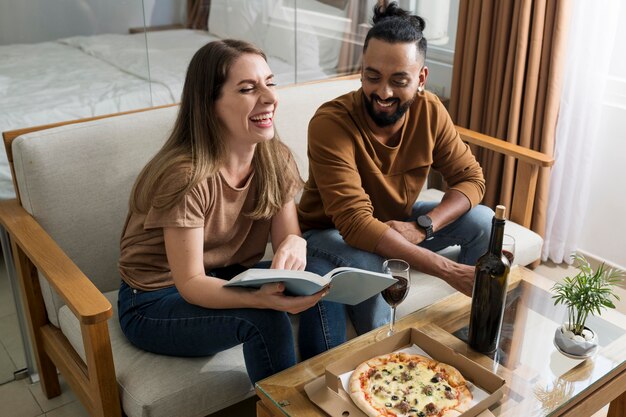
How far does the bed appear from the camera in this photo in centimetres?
287

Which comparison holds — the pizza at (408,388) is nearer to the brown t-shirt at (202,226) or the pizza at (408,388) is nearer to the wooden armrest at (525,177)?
the brown t-shirt at (202,226)

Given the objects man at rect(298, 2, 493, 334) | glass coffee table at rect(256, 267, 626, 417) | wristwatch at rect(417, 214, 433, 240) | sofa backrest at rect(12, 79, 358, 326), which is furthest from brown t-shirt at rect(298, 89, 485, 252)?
sofa backrest at rect(12, 79, 358, 326)

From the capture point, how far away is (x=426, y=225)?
2.30m

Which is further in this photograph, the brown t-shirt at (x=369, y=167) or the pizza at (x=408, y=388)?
the brown t-shirt at (x=369, y=167)

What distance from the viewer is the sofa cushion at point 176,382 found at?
1.77 metres

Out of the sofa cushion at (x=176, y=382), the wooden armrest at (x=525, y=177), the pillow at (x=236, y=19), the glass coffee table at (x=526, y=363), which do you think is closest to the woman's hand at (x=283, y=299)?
the glass coffee table at (x=526, y=363)

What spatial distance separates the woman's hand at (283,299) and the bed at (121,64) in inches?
61.6

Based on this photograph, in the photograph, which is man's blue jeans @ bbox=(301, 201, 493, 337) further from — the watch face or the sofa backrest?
the sofa backrest

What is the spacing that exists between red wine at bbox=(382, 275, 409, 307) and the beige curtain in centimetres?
156

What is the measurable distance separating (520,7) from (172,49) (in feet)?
4.91

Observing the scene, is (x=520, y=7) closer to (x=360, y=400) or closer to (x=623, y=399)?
(x=623, y=399)

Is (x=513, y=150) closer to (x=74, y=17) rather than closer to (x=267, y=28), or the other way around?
(x=267, y=28)

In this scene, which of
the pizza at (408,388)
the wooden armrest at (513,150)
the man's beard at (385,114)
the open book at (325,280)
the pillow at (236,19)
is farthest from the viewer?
the pillow at (236,19)

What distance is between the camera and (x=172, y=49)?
10.3 feet
